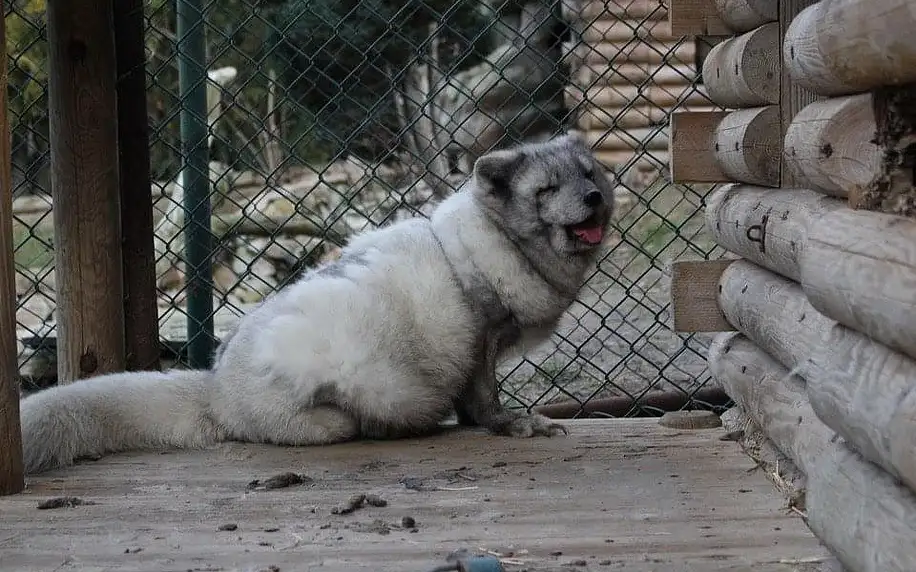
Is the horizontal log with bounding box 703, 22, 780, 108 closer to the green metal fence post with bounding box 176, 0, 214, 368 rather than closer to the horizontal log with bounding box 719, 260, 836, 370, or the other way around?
the horizontal log with bounding box 719, 260, 836, 370

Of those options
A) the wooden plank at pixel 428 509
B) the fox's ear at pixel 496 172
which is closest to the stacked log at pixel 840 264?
the wooden plank at pixel 428 509

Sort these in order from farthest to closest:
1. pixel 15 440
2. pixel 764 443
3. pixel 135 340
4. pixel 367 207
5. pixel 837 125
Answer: pixel 367 207 → pixel 135 340 → pixel 764 443 → pixel 15 440 → pixel 837 125

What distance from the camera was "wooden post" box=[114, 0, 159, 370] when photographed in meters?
4.24

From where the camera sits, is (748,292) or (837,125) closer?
(837,125)

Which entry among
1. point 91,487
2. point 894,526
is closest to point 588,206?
point 91,487

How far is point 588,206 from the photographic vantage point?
396 cm

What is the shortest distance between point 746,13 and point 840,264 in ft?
5.40

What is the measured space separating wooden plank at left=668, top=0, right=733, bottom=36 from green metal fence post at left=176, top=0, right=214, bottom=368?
71.8 inches

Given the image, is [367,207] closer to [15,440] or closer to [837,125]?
[15,440]

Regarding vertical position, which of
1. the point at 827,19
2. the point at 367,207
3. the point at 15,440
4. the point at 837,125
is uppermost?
the point at 367,207

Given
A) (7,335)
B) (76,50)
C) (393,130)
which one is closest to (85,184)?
(76,50)

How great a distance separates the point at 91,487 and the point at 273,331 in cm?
79

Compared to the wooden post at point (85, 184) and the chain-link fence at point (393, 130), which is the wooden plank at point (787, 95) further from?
the wooden post at point (85, 184)

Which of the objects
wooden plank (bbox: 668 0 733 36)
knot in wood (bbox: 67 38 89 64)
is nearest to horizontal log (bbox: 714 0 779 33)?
wooden plank (bbox: 668 0 733 36)
